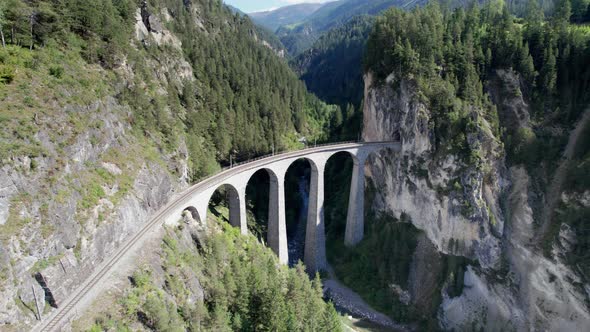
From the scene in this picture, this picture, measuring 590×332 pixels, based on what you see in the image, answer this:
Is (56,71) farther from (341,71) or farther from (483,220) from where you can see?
(341,71)

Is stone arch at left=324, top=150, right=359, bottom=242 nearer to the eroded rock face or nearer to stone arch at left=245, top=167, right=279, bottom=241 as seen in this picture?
the eroded rock face

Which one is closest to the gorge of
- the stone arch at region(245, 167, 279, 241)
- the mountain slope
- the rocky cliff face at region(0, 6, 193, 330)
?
the rocky cliff face at region(0, 6, 193, 330)

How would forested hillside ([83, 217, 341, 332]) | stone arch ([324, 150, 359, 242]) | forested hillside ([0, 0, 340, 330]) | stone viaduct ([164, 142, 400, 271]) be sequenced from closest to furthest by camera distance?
1. forested hillside ([0, 0, 340, 330])
2. forested hillside ([83, 217, 341, 332])
3. stone viaduct ([164, 142, 400, 271])
4. stone arch ([324, 150, 359, 242])

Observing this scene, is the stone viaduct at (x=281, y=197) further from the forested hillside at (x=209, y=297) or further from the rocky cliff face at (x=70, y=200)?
the forested hillside at (x=209, y=297)

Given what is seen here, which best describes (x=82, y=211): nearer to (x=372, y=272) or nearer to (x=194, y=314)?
(x=194, y=314)

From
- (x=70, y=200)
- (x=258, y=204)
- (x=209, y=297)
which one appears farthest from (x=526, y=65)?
(x=70, y=200)

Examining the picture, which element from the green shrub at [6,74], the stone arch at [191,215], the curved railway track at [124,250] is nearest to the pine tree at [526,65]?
the curved railway track at [124,250]

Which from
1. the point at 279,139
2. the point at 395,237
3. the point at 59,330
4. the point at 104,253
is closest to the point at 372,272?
the point at 395,237
